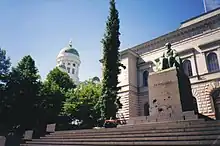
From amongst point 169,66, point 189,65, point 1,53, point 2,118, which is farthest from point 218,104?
point 1,53

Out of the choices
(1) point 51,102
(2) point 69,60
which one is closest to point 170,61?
(1) point 51,102

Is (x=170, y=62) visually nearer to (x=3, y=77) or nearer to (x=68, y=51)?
(x=3, y=77)

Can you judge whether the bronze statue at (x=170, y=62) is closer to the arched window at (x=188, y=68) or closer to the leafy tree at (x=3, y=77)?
the arched window at (x=188, y=68)

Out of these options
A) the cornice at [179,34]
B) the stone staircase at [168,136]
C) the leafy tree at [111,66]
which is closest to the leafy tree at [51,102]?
the leafy tree at [111,66]

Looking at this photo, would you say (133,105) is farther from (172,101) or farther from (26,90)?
(172,101)

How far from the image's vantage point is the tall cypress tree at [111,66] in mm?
18625

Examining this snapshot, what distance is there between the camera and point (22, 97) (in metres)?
20.7

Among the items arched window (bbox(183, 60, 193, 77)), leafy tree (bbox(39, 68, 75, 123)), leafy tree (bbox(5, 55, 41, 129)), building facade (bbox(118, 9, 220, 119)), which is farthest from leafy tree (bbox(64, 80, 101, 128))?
arched window (bbox(183, 60, 193, 77))

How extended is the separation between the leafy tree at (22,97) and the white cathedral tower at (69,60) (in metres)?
44.8

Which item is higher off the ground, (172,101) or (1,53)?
(1,53)

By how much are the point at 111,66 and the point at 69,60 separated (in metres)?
50.4

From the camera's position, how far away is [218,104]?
64.7ft

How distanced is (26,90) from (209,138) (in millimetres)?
20453

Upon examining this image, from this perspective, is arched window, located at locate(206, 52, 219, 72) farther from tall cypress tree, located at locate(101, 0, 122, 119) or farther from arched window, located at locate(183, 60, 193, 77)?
tall cypress tree, located at locate(101, 0, 122, 119)
